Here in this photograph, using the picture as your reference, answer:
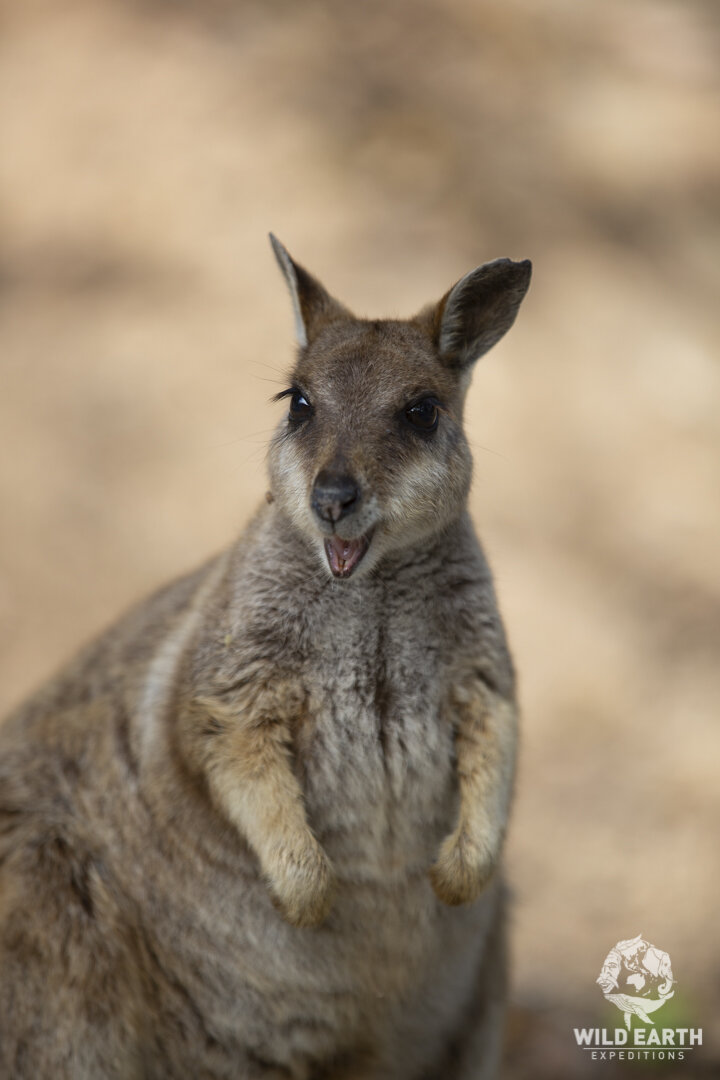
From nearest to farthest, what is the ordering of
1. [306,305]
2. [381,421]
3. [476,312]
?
[381,421], [476,312], [306,305]

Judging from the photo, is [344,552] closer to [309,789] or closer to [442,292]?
[309,789]

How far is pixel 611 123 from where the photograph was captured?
28.0ft

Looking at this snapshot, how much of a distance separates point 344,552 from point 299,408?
465 millimetres

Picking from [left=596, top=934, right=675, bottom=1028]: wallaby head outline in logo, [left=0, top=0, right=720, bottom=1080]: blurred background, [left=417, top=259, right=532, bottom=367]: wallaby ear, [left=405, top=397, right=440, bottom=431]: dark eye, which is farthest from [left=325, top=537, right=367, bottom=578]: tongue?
[left=0, top=0, right=720, bottom=1080]: blurred background

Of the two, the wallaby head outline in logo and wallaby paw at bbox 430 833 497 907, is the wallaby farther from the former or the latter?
the wallaby head outline in logo


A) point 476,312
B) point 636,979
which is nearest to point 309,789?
point 476,312

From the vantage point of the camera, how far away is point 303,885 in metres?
2.96

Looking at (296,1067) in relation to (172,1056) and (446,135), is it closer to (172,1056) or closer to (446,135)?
(172,1056)

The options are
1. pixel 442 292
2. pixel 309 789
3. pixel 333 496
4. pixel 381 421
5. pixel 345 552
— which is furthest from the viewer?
pixel 442 292

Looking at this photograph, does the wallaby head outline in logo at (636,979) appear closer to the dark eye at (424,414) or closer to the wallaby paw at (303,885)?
the wallaby paw at (303,885)

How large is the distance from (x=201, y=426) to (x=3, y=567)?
58.5 inches

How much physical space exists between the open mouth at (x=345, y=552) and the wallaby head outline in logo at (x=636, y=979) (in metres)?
2.35

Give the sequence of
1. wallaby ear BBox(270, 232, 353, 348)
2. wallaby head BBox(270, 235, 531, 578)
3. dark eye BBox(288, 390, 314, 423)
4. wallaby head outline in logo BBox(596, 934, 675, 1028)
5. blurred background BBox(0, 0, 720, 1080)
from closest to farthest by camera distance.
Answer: wallaby head BBox(270, 235, 531, 578) < dark eye BBox(288, 390, 314, 423) < wallaby ear BBox(270, 232, 353, 348) < wallaby head outline in logo BBox(596, 934, 675, 1028) < blurred background BBox(0, 0, 720, 1080)

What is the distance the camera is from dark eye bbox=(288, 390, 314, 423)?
3.12 metres
